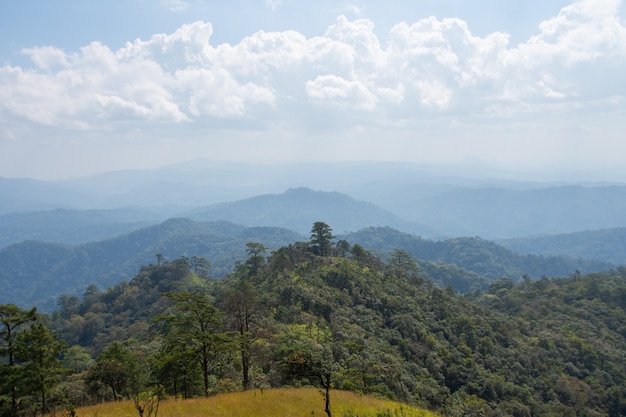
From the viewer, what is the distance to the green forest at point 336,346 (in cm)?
1808

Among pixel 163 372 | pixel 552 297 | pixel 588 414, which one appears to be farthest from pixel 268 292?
pixel 552 297

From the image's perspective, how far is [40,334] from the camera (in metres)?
16.3

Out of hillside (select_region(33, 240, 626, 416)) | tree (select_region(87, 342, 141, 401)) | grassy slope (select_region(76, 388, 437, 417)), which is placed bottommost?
hillside (select_region(33, 240, 626, 416))

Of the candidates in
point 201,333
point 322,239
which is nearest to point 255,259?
point 322,239

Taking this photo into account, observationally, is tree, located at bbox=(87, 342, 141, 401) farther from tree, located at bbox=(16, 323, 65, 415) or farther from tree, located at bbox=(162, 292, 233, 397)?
tree, located at bbox=(162, 292, 233, 397)

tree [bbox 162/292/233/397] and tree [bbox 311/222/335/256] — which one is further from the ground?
tree [bbox 162/292/233/397]

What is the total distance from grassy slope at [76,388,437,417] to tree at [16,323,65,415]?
1.76 meters

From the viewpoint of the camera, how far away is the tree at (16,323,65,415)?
1538 cm

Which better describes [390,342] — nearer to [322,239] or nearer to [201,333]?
[322,239]

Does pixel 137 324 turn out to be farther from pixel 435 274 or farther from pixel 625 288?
pixel 435 274

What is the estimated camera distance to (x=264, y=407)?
640 inches

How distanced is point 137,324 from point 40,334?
58548mm

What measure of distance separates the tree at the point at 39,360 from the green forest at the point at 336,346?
0.17 ft

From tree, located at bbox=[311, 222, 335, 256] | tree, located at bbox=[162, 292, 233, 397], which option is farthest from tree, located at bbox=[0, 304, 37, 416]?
tree, located at bbox=[311, 222, 335, 256]
